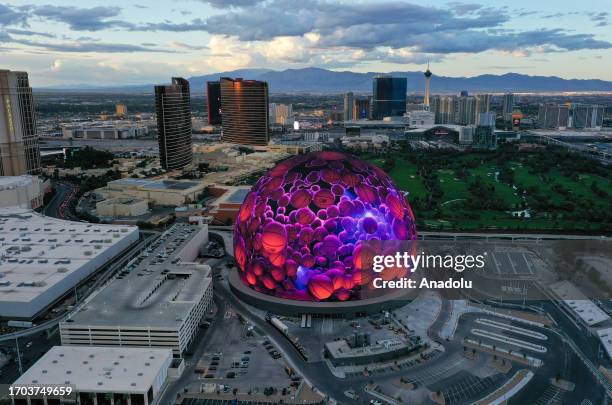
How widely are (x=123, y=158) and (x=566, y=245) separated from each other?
298ft

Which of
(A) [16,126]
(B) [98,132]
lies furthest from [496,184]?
(B) [98,132]

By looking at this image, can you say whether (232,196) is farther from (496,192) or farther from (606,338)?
(606,338)

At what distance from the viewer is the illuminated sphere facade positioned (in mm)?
34938

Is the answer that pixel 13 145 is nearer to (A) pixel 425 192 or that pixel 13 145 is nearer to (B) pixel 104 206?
(B) pixel 104 206

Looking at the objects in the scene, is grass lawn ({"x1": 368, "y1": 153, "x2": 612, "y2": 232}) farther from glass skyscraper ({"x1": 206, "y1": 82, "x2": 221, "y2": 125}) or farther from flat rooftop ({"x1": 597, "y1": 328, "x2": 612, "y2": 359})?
glass skyscraper ({"x1": 206, "y1": 82, "x2": 221, "y2": 125})

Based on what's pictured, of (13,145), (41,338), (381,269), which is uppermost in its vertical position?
(13,145)

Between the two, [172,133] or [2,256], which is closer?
[2,256]

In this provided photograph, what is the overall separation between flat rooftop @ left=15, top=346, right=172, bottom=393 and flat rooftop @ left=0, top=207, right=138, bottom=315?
→ 347 inches

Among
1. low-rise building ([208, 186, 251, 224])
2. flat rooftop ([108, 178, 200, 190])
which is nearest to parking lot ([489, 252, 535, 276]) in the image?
low-rise building ([208, 186, 251, 224])

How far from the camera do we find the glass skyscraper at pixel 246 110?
121750mm

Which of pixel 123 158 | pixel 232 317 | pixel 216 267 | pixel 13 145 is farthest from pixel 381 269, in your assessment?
pixel 123 158

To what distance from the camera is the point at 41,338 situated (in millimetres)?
33719

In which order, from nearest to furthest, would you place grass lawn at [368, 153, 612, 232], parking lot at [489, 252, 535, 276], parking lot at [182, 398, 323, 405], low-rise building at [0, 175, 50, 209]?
1. parking lot at [182, 398, 323, 405]
2. parking lot at [489, 252, 535, 276]
3. grass lawn at [368, 153, 612, 232]
4. low-rise building at [0, 175, 50, 209]

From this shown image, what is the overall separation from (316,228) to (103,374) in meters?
15.9
